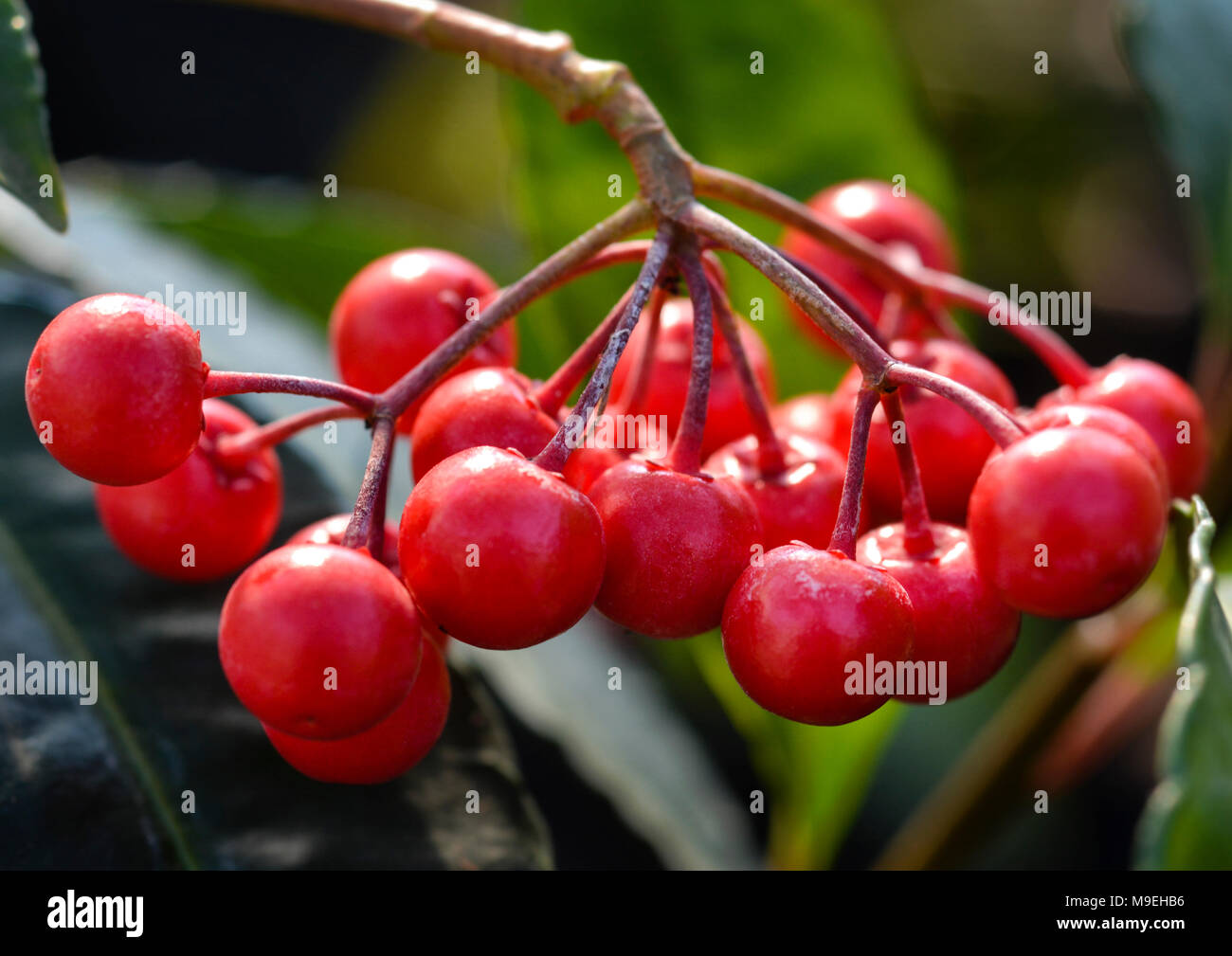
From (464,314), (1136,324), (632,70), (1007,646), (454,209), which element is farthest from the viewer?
(454,209)

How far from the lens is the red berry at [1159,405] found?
0.91m

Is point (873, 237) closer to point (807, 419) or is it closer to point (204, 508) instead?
point (807, 419)

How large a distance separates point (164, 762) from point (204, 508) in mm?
253

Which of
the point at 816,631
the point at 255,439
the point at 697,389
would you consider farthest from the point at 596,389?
the point at 255,439

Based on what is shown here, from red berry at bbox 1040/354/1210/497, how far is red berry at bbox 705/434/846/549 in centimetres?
20

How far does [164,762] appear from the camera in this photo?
973mm

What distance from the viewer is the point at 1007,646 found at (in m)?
0.77

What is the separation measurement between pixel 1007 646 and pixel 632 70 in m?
0.89

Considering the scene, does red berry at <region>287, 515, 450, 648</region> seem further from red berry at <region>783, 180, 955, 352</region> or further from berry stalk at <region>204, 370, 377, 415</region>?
red berry at <region>783, 180, 955, 352</region>

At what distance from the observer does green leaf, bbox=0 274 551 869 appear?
0.92m

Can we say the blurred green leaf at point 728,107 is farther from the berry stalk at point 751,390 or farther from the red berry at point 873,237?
the berry stalk at point 751,390
